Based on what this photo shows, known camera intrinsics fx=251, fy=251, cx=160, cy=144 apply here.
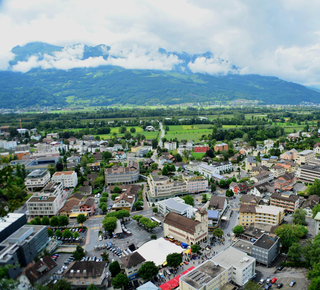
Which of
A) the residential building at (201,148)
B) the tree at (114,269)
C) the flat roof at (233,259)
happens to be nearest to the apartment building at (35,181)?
the tree at (114,269)

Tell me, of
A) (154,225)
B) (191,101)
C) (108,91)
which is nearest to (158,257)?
(154,225)

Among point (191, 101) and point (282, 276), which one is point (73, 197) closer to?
point (282, 276)

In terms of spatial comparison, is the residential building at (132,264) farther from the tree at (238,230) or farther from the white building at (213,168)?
the white building at (213,168)

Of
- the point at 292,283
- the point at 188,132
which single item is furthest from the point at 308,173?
the point at 188,132

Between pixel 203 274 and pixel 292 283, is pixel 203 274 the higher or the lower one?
the higher one

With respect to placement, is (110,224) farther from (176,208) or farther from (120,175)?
(120,175)

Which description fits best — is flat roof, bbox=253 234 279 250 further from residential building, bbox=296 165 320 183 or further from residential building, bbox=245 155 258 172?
residential building, bbox=245 155 258 172
